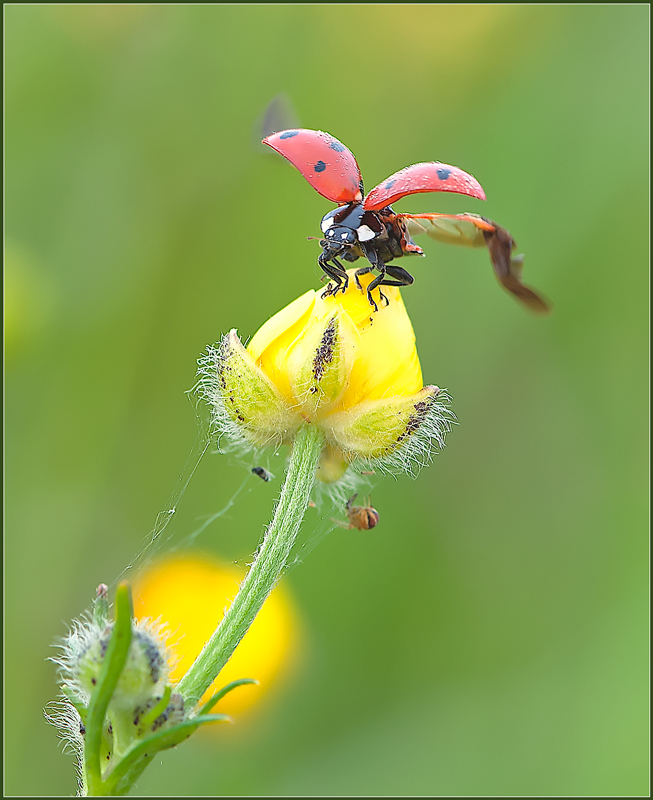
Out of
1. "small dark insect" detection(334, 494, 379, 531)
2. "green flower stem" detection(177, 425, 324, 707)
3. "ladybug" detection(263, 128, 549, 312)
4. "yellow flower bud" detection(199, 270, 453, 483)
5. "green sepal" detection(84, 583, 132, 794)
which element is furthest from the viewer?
"small dark insect" detection(334, 494, 379, 531)

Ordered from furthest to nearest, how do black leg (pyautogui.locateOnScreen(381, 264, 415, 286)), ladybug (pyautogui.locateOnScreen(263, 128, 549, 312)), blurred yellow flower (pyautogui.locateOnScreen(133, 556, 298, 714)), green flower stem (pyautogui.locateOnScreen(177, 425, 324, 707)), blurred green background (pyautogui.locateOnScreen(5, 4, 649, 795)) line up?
Answer: blurred green background (pyautogui.locateOnScreen(5, 4, 649, 795)) < blurred yellow flower (pyautogui.locateOnScreen(133, 556, 298, 714)) < black leg (pyautogui.locateOnScreen(381, 264, 415, 286)) < ladybug (pyautogui.locateOnScreen(263, 128, 549, 312)) < green flower stem (pyautogui.locateOnScreen(177, 425, 324, 707))

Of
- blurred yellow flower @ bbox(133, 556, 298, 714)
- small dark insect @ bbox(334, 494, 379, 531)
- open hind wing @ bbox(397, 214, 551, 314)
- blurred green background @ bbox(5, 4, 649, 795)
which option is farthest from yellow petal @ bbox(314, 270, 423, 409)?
blurred green background @ bbox(5, 4, 649, 795)

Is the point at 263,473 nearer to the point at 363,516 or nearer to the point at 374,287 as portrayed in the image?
the point at 363,516

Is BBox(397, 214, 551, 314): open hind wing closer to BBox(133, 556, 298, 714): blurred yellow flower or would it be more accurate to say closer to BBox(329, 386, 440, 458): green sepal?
BBox(329, 386, 440, 458): green sepal

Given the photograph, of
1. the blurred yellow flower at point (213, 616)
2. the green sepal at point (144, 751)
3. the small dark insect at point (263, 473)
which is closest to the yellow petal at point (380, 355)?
the small dark insect at point (263, 473)

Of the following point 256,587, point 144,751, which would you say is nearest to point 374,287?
point 256,587

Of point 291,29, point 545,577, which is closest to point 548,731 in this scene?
point 545,577

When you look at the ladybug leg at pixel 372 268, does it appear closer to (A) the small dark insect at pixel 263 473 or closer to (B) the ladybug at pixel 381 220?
(B) the ladybug at pixel 381 220

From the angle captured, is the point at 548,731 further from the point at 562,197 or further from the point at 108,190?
the point at 108,190
